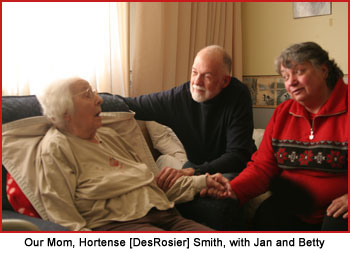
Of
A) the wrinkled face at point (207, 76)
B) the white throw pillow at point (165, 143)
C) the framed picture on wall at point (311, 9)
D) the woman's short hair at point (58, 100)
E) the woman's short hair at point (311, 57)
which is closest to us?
the woman's short hair at point (58, 100)

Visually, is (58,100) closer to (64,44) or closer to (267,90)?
(64,44)

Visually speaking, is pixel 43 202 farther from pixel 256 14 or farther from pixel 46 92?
pixel 256 14

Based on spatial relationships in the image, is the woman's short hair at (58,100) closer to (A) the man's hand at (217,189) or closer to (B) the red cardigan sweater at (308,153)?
(A) the man's hand at (217,189)

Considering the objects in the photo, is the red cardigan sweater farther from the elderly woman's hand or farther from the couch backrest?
the couch backrest

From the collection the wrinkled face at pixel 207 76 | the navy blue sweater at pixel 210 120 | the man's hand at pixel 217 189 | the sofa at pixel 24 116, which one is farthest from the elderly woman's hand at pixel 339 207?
the wrinkled face at pixel 207 76

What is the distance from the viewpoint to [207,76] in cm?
185

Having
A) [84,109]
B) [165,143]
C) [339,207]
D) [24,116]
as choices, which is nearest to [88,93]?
[84,109]

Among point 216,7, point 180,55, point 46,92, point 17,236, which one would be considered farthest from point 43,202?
point 216,7

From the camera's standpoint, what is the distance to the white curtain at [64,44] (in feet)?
6.24

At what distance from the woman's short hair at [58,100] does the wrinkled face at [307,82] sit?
0.89 m

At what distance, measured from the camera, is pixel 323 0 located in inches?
127

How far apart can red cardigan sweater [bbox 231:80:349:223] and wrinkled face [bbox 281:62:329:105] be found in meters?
0.05

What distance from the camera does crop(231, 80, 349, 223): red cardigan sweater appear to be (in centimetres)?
140

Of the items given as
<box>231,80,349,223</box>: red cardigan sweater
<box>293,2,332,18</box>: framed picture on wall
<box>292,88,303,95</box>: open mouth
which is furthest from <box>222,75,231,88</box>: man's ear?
<box>293,2,332,18</box>: framed picture on wall
